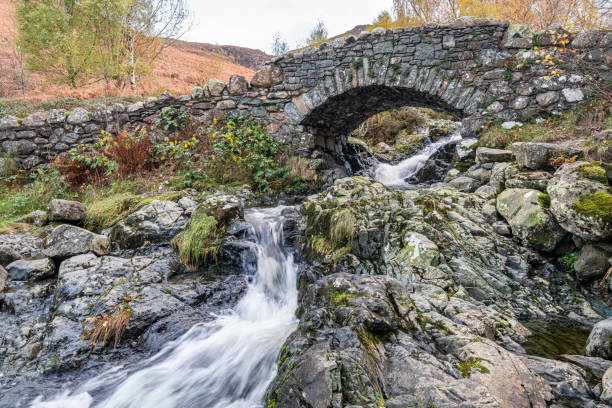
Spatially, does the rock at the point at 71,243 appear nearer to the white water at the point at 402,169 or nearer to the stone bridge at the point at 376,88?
the stone bridge at the point at 376,88

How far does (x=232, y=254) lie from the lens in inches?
164

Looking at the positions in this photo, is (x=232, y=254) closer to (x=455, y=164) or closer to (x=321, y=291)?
(x=321, y=291)

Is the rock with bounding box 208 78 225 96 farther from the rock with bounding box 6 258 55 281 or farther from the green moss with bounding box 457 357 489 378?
the green moss with bounding box 457 357 489 378

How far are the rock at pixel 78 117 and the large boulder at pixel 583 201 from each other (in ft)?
31.2

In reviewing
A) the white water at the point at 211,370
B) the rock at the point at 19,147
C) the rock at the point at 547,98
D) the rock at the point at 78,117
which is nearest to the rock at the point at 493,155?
the rock at the point at 547,98

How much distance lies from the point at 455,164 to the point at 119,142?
7.67 m

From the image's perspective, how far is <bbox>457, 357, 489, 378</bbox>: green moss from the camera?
1.76 meters

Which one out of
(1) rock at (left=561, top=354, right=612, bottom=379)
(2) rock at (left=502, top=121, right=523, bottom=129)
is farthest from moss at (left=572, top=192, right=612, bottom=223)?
(2) rock at (left=502, top=121, right=523, bottom=129)

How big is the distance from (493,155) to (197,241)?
207 inches

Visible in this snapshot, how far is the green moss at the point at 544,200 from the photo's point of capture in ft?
11.5

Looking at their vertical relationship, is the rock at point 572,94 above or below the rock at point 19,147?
above

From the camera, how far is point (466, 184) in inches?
206

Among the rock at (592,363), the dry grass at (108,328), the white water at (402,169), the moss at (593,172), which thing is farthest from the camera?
the white water at (402,169)

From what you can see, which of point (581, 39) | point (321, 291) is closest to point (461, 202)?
point (321, 291)
